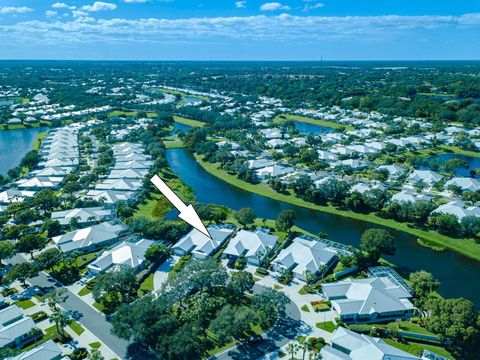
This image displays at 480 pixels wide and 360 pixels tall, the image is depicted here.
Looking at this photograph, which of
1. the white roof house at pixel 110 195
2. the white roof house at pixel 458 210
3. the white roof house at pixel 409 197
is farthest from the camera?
the white roof house at pixel 110 195

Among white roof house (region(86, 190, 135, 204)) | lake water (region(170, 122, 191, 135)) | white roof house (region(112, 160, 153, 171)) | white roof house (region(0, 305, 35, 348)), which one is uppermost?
lake water (region(170, 122, 191, 135))

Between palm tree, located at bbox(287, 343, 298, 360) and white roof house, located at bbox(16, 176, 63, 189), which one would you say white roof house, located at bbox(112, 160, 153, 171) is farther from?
palm tree, located at bbox(287, 343, 298, 360)

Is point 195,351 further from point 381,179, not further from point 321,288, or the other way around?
point 381,179

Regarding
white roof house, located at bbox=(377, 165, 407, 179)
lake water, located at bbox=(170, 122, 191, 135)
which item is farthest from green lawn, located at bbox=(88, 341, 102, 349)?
lake water, located at bbox=(170, 122, 191, 135)

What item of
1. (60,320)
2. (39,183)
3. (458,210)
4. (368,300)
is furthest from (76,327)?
(458,210)

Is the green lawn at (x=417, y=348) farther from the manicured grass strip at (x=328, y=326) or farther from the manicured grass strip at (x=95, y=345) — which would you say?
the manicured grass strip at (x=95, y=345)

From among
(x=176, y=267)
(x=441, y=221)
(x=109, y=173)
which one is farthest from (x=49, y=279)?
(x=441, y=221)

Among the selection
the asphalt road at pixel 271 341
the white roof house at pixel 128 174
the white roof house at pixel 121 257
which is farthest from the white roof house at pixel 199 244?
the white roof house at pixel 128 174
